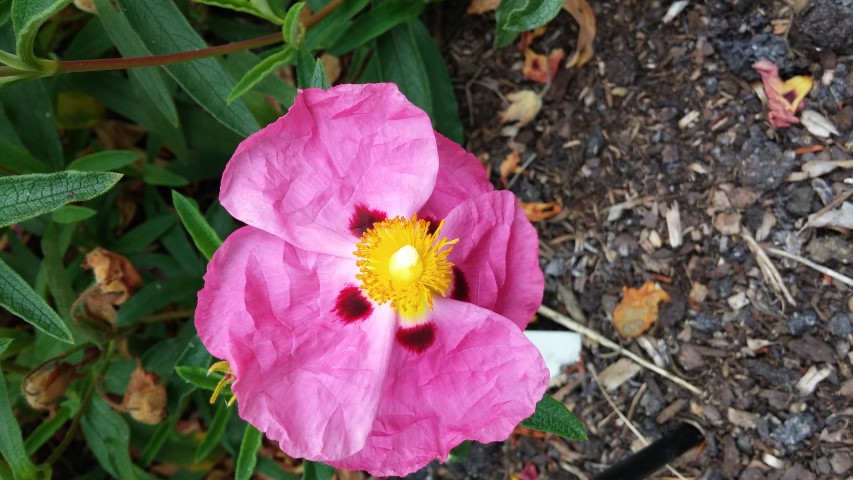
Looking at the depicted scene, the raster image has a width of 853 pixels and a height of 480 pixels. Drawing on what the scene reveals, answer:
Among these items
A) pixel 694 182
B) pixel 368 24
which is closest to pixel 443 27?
pixel 368 24

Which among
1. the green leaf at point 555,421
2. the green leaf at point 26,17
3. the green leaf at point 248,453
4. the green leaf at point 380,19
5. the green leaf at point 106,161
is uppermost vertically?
the green leaf at point 26,17

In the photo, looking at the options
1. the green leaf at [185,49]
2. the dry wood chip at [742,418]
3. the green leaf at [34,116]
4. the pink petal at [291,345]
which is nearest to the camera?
the pink petal at [291,345]

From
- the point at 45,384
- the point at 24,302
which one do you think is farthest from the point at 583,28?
the point at 45,384

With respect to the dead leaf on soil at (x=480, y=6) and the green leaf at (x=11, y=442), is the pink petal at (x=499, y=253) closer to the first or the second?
the green leaf at (x=11, y=442)

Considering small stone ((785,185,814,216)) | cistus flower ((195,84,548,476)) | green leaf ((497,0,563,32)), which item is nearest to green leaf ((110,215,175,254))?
cistus flower ((195,84,548,476))

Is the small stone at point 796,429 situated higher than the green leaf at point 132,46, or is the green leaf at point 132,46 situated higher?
the green leaf at point 132,46

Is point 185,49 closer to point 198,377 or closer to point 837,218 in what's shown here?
point 198,377

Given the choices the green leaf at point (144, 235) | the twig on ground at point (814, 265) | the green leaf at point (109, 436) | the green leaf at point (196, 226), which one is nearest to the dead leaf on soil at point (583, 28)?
the twig on ground at point (814, 265)

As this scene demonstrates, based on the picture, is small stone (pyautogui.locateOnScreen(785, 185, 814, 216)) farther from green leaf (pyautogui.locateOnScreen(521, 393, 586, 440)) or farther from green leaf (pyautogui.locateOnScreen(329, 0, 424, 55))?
green leaf (pyautogui.locateOnScreen(329, 0, 424, 55))
